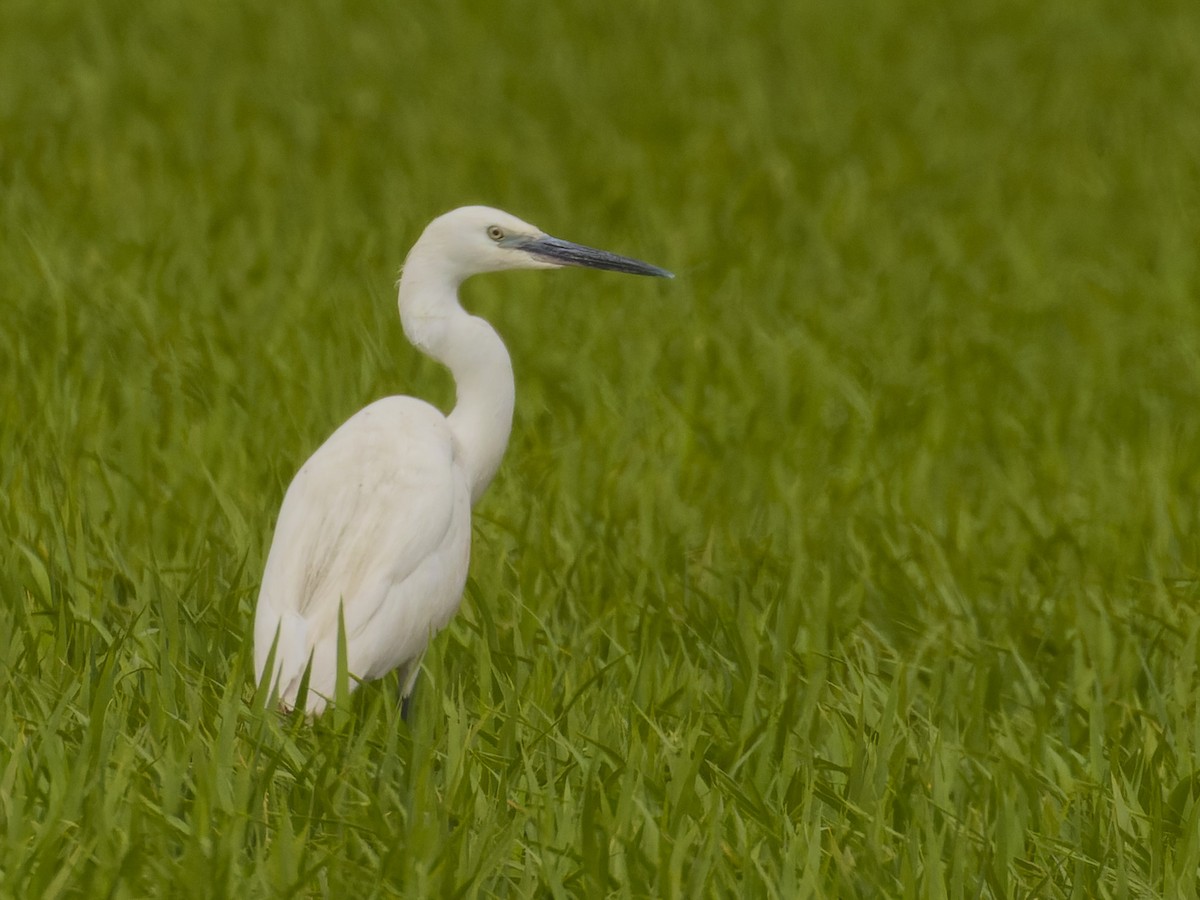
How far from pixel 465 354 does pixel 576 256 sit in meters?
0.34

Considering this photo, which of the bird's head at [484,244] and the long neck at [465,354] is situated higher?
the bird's head at [484,244]

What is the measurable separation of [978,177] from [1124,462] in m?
3.44

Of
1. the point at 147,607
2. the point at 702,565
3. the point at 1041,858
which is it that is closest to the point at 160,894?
the point at 147,607

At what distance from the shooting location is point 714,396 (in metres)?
5.69

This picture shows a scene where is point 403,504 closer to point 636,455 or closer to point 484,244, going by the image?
point 484,244

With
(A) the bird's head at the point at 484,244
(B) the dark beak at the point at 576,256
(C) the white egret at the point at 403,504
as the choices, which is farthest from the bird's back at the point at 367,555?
(B) the dark beak at the point at 576,256

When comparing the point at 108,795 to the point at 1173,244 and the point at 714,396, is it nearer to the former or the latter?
the point at 714,396

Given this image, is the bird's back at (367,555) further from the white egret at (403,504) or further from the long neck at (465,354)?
the long neck at (465,354)

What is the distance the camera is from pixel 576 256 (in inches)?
164

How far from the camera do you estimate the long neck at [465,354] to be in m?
4.00

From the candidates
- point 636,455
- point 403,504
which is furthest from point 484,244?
point 636,455

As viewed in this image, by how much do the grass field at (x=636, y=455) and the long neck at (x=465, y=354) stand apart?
0.33m

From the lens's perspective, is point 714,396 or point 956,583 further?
point 714,396

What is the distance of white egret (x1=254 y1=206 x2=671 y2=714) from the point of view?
345 cm
